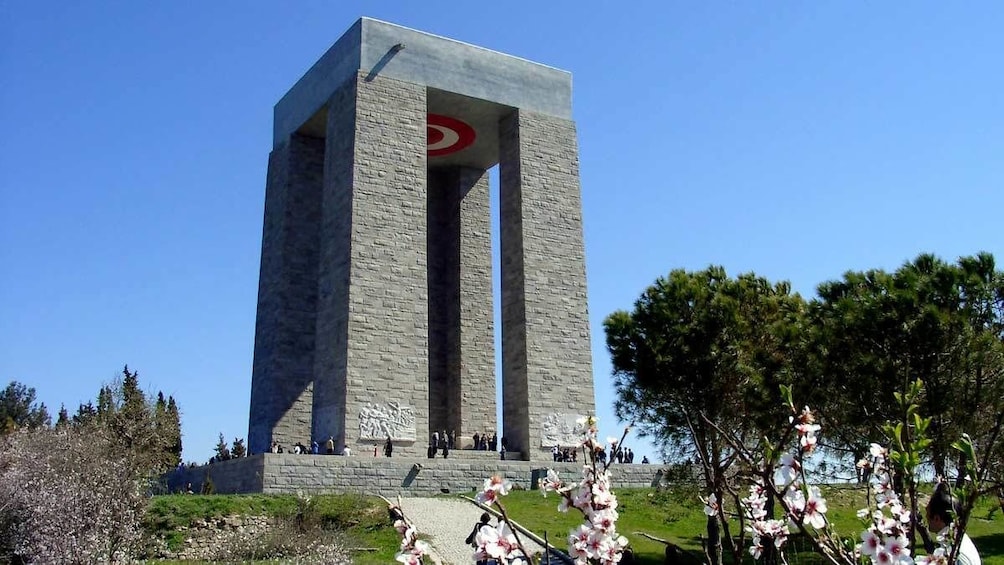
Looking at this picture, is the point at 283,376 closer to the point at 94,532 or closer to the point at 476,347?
the point at 476,347

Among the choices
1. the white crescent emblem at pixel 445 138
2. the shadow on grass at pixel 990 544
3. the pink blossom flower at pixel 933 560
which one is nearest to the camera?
the pink blossom flower at pixel 933 560

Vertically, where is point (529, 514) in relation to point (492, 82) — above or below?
below

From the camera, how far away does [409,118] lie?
24141 mm

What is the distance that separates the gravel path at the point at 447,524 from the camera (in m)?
13.2

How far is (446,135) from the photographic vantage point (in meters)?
27.5

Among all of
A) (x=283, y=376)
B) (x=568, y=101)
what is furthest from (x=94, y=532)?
(x=568, y=101)

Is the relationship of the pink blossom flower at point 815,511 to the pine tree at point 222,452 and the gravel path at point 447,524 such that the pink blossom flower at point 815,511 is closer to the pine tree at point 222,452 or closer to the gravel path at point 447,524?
the gravel path at point 447,524

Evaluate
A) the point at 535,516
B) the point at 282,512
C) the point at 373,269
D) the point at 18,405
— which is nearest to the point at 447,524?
the point at 535,516

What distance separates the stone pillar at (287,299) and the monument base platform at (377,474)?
3240 millimetres

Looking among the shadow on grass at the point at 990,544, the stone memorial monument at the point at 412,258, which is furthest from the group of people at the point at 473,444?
the shadow on grass at the point at 990,544

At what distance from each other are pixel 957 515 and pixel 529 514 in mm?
13423

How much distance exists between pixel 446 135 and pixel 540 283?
20.0 feet

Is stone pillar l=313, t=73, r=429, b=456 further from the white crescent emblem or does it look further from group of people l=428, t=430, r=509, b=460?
the white crescent emblem

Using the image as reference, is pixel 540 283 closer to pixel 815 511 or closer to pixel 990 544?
pixel 990 544
